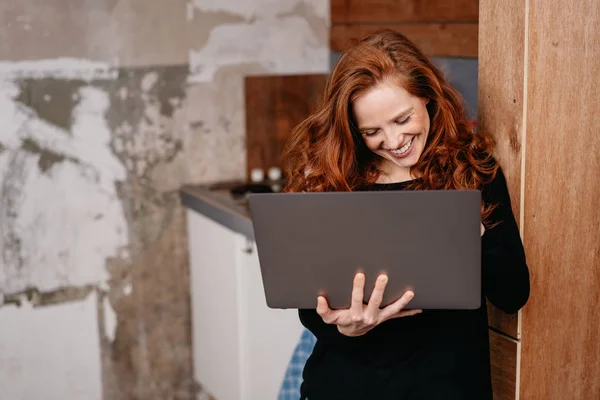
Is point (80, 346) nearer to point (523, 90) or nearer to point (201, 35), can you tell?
point (201, 35)

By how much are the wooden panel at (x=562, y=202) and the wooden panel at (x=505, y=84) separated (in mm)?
21

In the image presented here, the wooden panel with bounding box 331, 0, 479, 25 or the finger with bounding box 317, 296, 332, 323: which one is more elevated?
the wooden panel with bounding box 331, 0, 479, 25

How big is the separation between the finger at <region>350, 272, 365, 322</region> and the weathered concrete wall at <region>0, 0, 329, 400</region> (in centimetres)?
160

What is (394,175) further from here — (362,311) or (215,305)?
(215,305)

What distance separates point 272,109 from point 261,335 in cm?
85

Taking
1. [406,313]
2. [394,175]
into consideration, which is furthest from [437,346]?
[394,175]

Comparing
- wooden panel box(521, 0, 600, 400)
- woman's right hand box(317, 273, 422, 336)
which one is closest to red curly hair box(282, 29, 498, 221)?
wooden panel box(521, 0, 600, 400)

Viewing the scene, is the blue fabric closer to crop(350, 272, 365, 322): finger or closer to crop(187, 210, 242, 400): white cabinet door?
crop(187, 210, 242, 400): white cabinet door

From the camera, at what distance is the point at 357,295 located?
4.46ft

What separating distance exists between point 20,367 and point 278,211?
5.71ft

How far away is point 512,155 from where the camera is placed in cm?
149

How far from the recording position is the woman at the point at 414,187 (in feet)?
4.75

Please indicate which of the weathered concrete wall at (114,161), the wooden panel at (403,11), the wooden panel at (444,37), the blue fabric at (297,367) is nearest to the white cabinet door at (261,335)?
the blue fabric at (297,367)

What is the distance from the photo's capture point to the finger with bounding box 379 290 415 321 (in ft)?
Result: 4.42
